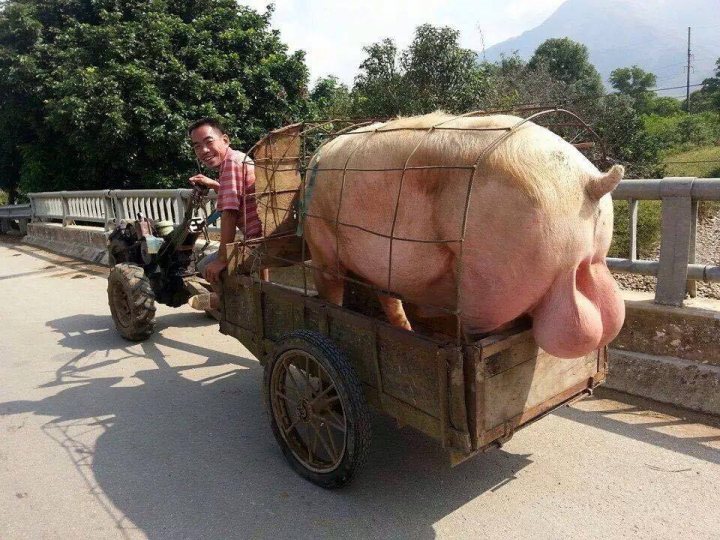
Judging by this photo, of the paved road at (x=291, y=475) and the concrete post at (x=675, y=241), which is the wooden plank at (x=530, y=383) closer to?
the paved road at (x=291, y=475)

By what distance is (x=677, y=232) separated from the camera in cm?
359

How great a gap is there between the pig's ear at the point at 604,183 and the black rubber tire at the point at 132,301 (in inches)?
164

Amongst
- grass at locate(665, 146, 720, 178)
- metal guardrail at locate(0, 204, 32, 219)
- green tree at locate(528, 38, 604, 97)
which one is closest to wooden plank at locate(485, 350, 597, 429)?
metal guardrail at locate(0, 204, 32, 219)

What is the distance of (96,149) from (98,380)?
9585 mm

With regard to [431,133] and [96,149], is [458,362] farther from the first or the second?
[96,149]

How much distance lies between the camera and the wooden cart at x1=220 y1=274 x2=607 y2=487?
7.48 feet

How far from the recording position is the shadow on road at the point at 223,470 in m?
2.66

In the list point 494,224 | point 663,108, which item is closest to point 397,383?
point 494,224

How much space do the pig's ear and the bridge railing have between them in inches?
62.2

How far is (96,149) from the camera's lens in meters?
12.6

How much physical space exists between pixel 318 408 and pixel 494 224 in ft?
4.34

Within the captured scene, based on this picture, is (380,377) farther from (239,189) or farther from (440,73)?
(440,73)

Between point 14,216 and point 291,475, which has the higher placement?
point 14,216

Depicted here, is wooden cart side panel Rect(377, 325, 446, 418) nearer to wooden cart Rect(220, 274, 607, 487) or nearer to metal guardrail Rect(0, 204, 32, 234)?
wooden cart Rect(220, 274, 607, 487)
